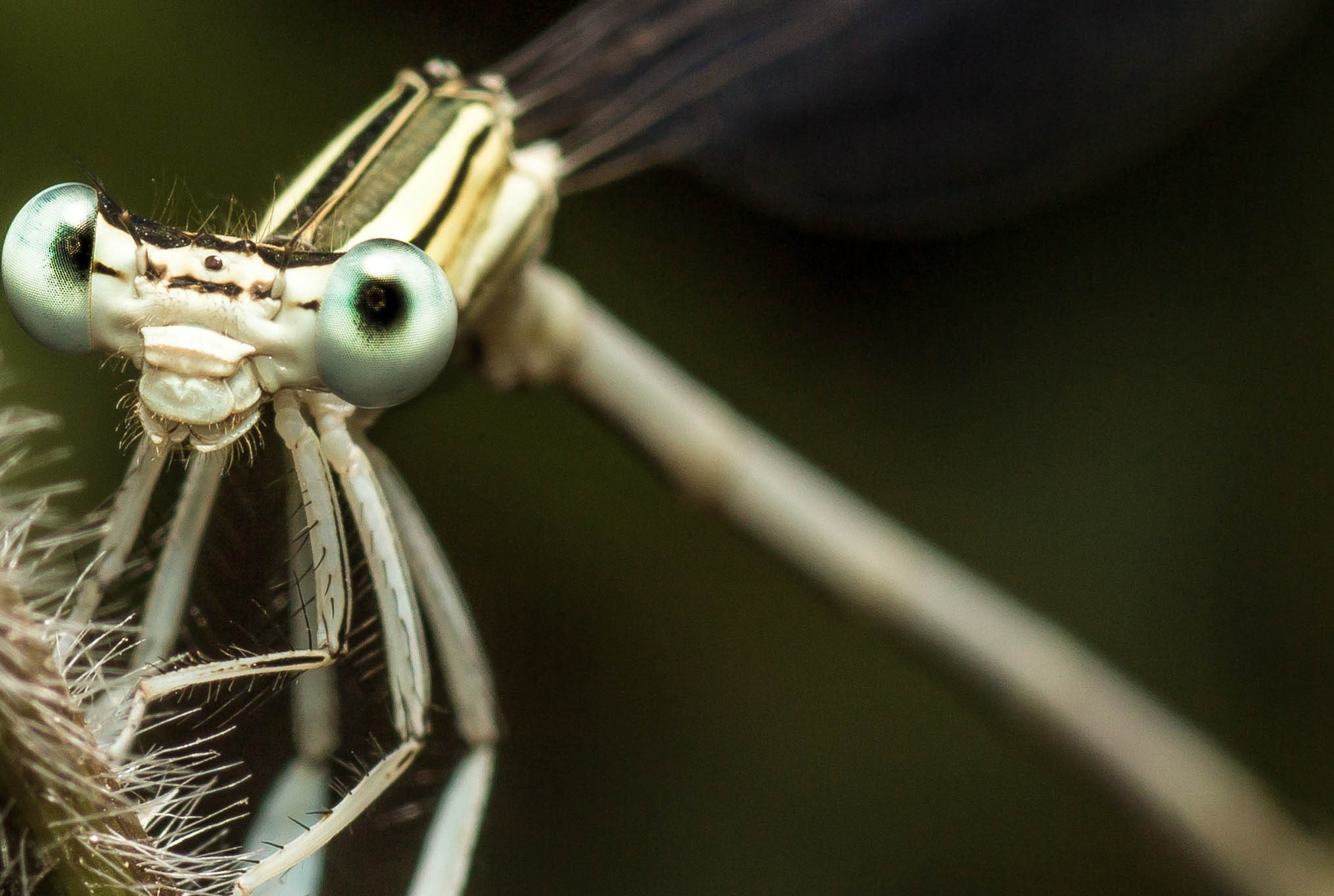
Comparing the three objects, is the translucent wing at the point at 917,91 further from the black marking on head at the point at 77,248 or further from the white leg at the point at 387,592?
the black marking on head at the point at 77,248

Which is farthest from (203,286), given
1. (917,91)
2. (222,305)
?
(917,91)

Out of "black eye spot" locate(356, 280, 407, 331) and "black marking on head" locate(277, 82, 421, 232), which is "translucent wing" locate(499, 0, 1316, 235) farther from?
"black eye spot" locate(356, 280, 407, 331)

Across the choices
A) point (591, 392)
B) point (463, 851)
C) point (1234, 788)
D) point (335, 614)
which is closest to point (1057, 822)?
point (1234, 788)

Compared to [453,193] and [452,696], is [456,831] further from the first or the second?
[453,193]

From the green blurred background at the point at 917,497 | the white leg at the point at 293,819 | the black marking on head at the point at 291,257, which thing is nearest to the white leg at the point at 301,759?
the white leg at the point at 293,819

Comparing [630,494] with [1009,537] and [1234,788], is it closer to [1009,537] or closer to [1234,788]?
[1009,537]

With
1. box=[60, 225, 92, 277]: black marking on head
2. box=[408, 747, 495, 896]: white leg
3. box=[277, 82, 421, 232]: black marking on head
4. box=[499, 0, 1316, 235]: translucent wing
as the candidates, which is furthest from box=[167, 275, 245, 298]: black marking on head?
box=[499, 0, 1316, 235]: translucent wing
